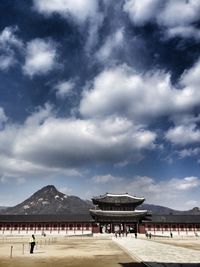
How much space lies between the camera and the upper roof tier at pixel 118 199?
82.2 meters

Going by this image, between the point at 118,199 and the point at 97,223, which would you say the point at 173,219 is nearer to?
the point at 118,199

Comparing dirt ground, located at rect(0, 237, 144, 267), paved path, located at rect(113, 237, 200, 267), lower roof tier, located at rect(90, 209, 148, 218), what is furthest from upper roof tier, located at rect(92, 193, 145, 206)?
paved path, located at rect(113, 237, 200, 267)

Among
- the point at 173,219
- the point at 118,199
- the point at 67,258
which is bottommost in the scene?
the point at 67,258

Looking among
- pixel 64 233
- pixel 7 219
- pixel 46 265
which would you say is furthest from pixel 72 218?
pixel 46 265

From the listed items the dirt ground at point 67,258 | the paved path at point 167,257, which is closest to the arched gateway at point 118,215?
the dirt ground at point 67,258

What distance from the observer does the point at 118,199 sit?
83688 mm

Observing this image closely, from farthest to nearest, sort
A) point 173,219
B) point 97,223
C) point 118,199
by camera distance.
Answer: point 118,199 → point 173,219 → point 97,223

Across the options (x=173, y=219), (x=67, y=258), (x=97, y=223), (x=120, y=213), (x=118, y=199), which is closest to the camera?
(x=67, y=258)

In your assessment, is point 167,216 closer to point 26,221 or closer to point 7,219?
point 26,221

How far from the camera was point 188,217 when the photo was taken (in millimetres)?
78438

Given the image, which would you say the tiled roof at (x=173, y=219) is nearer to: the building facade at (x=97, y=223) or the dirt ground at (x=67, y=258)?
the building facade at (x=97, y=223)

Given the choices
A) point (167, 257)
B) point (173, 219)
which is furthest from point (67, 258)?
point (173, 219)

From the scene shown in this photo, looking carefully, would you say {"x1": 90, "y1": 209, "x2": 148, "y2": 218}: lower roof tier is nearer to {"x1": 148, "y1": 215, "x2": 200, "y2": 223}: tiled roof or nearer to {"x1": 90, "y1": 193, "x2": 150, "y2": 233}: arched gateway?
{"x1": 90, "y1": 193, "x2": 150, "y2": 233}: arched gateway

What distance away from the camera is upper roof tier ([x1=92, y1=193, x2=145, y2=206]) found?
82.2 m
